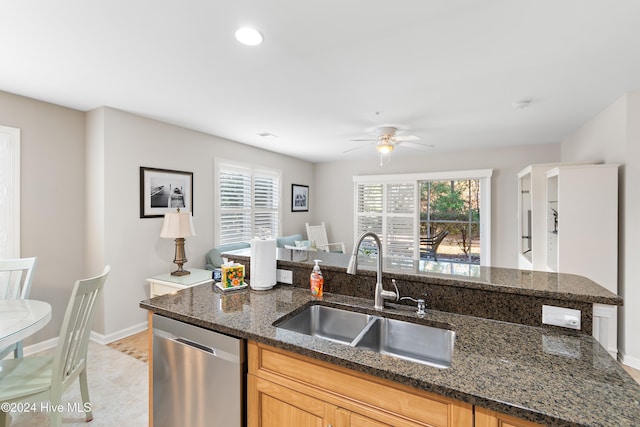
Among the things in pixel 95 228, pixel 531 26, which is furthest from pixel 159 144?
pixel 531 26

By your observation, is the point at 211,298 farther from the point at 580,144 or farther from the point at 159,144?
the point at 580,144

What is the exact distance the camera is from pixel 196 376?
138cm

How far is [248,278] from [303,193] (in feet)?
13.7

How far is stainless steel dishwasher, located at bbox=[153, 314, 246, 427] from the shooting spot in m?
1.28

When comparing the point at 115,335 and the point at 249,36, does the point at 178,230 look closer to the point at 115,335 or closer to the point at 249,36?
the point at 115,335

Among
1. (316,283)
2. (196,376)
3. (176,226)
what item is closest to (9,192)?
(176,226)

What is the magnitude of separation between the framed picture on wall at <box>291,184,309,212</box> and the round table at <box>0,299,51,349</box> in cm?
415

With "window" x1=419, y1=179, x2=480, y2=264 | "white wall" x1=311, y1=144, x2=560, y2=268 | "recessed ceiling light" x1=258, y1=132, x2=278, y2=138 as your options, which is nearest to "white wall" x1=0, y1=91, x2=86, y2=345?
"recessed ceiling light" x1=258, y1=132, x2=278, y2=138

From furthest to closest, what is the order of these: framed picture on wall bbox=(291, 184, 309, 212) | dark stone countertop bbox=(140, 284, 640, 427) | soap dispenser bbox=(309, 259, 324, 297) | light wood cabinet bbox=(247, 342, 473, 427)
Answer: framed picture on wall bbox=(291, 184, 309, 212) → soap dispenser bbox=(309, 259, 324, 297) → light wood cabinet bbox=(247, 342, 473, 427) → dark stone countertop bbox=(140, 284, 640, 427)

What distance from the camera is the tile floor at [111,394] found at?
1954 millimetres

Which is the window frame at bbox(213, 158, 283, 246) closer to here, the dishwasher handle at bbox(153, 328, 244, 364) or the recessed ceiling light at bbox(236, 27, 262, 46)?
the recessed ceiling light at bbox(236, 27, 262, 46)

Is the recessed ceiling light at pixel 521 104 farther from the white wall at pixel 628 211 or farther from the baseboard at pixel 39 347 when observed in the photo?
the baseboard at pixel 39 347

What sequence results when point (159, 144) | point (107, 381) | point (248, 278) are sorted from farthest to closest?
1. point (159, 144)
2. point (107, 381)
3. point (248, 278)

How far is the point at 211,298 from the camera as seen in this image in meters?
1.68
